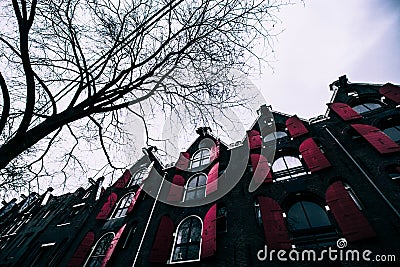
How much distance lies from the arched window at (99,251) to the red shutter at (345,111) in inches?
549

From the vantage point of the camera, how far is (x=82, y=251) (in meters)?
10.9

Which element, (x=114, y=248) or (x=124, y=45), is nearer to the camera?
(x=124, y=45)

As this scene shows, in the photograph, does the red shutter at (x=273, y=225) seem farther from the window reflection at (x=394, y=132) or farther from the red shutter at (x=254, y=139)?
the window reflection at (x=394, y=132)

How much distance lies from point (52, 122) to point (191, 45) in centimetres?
401

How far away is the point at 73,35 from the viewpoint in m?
5.08

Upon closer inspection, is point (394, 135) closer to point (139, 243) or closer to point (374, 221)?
point (374, 221)

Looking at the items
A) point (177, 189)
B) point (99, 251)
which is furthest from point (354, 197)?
point (99, 251)

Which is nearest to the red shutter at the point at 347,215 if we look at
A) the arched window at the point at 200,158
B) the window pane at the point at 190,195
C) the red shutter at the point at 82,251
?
the window pane at the point at 190,195

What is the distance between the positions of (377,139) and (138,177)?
1434cm

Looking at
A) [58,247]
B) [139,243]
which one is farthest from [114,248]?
[58,247]

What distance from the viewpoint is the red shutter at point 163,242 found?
868 cm

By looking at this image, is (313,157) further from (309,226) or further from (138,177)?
(138,177)

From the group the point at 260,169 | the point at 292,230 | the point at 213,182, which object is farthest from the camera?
the point at 213,182

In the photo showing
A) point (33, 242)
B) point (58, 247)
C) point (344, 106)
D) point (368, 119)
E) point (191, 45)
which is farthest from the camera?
point (33, 242)
